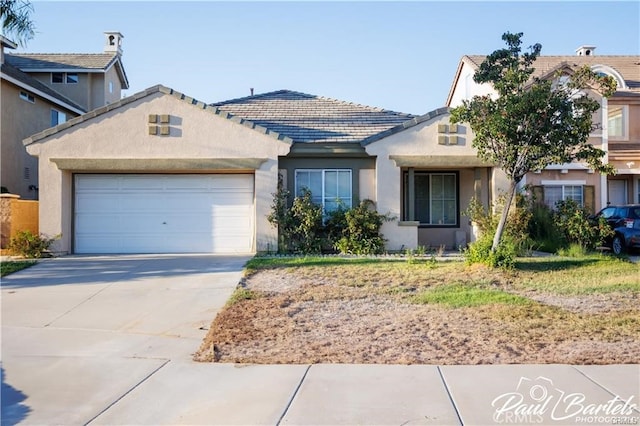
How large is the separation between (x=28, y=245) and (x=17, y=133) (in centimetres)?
941

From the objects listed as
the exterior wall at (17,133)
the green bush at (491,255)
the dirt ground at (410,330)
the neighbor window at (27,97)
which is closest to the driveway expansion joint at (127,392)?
the dirt ground at (410,330)

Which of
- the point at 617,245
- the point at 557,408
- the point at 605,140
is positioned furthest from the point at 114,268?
the point at 605,140

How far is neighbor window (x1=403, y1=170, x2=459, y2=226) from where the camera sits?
18.4 metres

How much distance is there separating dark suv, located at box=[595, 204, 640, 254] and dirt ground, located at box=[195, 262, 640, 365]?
281 inches

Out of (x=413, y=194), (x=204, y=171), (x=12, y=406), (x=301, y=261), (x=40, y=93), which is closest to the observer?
(x=12, y=406)

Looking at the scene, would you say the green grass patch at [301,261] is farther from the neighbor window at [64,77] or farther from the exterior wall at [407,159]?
the neighbor window at [64,77]

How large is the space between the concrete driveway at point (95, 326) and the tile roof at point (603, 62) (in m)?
17.1

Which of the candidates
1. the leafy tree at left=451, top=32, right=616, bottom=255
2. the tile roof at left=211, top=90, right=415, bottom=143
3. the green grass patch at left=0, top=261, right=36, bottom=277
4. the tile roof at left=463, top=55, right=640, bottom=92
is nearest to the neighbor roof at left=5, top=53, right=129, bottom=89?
the tile roof at left=211, top=90, right=415, bottom=143

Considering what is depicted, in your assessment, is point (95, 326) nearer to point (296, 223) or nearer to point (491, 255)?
point (296, 223)

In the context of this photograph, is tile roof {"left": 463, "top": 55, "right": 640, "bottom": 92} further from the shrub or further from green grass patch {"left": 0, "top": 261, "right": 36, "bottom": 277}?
green grass patch {"left": 0, "top": 261, "right": 36, "bottom": 277}

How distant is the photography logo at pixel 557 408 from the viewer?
17.0ft

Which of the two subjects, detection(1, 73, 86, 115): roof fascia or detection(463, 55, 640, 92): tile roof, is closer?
detection(1, 73, 86, 115): roof fascia

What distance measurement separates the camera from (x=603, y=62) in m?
26.4

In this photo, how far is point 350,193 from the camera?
1683 centimetres
